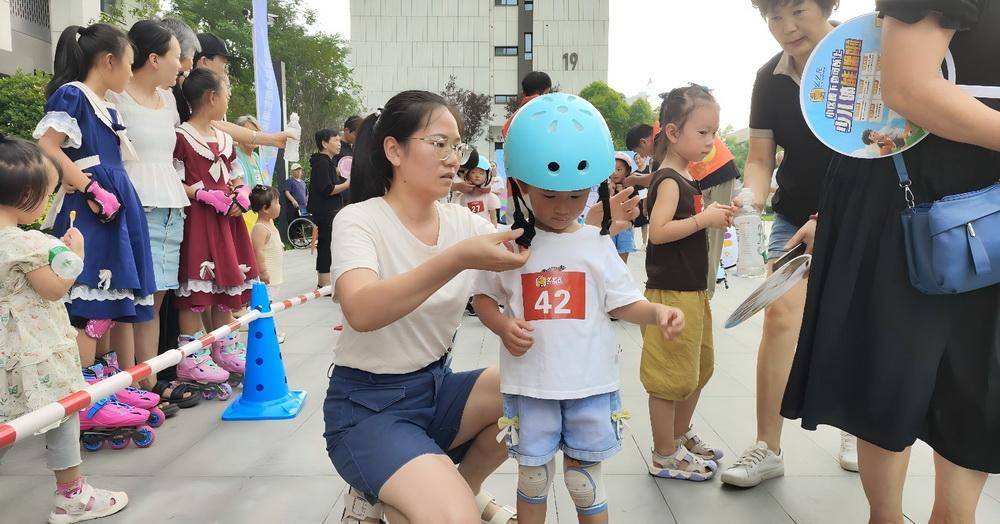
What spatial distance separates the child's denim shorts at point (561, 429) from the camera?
1.83 m

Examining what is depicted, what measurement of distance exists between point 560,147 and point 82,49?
2732mm

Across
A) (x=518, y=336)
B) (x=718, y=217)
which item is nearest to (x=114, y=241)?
(x=518, y=336)

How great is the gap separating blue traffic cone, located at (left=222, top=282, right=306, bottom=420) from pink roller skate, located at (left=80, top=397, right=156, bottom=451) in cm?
46

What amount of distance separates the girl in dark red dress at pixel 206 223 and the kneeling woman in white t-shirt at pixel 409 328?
83.7 inches

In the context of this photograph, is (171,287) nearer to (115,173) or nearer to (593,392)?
(115,173)

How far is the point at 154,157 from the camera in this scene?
3.50 meters

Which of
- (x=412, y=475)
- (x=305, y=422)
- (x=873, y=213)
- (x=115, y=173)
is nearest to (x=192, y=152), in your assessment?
(x=115, y=173)

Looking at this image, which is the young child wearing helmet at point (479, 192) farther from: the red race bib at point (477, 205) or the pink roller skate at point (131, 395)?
the pink roller skate at point (131, 395)

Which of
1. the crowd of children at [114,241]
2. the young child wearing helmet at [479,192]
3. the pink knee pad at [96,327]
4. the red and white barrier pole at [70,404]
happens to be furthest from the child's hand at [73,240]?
the young child wearing helmet at [479,192]

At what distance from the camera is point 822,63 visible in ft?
5.71

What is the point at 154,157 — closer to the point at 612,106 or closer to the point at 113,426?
the point at 113,426

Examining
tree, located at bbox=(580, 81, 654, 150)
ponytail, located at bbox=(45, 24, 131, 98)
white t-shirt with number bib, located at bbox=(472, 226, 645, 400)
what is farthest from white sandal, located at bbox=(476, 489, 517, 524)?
tree, located at bbox=(580, 81, 654, 150)

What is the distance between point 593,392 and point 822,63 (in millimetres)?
1094

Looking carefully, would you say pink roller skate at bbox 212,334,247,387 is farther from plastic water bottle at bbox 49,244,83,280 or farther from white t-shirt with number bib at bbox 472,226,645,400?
white t-shirt with number bib at bbox 472,226,645,400
